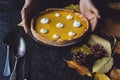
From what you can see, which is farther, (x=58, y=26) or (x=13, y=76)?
(x=58, y=26)

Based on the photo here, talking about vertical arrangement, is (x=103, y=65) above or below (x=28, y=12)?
below

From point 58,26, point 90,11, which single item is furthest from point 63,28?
point 90,11

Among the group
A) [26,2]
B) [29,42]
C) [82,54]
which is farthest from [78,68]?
[26,2]

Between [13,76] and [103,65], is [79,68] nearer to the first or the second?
[103,65]

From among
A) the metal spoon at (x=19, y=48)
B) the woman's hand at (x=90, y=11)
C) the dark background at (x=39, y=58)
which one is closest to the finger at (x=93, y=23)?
the woman's hand at (x=90, y=11)

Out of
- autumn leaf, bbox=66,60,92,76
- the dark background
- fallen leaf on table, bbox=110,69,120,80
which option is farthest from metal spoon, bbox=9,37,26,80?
fallen leaf on table, bbox=110,69,120,80

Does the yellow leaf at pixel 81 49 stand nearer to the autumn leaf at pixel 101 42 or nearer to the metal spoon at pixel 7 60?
the autumn leaf at pixel 101 42

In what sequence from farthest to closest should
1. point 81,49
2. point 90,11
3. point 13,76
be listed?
point 90,11 → point 81,49 → point 13,76

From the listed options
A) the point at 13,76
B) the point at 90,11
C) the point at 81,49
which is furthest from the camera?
the point at 90,11
